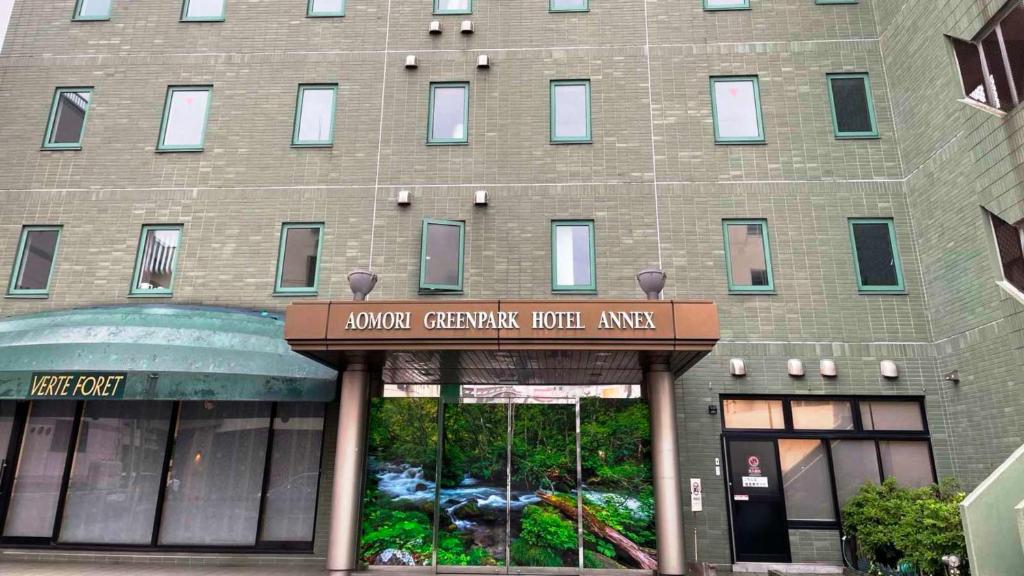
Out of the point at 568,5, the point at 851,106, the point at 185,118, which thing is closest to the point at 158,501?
the point at 185,118

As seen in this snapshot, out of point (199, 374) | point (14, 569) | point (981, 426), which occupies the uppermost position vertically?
point (199, 374)

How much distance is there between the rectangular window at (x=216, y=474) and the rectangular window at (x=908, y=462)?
11949 mm

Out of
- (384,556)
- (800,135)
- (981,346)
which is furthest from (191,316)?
(981,346)

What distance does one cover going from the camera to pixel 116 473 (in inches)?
484

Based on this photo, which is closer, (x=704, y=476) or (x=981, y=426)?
(x=981, y=426)

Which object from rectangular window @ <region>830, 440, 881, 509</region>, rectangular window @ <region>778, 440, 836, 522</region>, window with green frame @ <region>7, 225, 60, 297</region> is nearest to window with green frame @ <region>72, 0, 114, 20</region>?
window with green frame @ <region>7, 225, 60, 297</region>

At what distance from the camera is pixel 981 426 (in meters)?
10.9

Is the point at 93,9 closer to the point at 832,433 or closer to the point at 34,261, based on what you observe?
the point at 34,261

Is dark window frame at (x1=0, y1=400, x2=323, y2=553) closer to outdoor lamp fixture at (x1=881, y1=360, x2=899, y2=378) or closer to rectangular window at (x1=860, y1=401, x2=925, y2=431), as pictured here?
rectangular window at (x1=860, y1=401, x2=925, y2=431)

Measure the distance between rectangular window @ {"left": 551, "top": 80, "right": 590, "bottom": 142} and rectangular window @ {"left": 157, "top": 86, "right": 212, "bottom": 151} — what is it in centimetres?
797

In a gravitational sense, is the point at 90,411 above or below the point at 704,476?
above

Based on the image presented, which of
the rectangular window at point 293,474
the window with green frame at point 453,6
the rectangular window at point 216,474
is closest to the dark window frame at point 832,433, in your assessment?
the rectangular window at point 293,474

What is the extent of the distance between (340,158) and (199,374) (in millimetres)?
5458

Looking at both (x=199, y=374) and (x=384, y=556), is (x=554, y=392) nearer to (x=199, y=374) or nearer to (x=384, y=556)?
(x=384, y=556)
